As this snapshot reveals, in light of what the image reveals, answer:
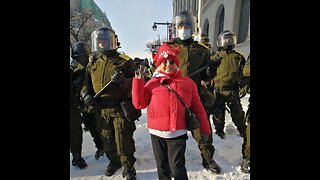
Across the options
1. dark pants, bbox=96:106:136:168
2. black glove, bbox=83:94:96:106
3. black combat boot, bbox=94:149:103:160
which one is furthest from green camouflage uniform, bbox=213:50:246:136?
black glove, bbox=83:94:96:106

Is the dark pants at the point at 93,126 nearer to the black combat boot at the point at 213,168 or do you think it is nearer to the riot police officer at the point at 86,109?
the riot police officer at the point at 86,109

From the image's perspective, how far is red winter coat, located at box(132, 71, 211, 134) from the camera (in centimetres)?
222

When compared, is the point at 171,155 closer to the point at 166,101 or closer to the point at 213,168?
the point at 166,101

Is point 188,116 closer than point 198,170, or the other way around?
point 188,116

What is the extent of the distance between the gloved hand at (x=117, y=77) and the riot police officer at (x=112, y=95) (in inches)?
1.2

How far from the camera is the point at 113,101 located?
2.97m
